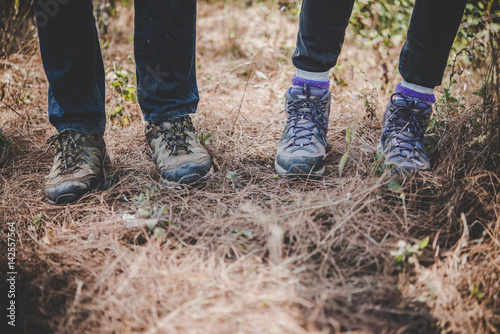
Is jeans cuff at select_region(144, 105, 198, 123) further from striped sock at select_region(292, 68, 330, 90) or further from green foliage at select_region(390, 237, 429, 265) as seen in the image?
green foliage at select_region(390, 237, 429, 265)

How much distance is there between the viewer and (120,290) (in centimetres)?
90

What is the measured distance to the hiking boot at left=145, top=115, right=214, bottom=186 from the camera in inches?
54.8

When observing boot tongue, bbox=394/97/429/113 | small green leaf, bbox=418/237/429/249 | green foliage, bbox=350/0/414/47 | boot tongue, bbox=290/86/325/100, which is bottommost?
small green leaf, bbox=418/237/429/249

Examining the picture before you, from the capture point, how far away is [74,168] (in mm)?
1382

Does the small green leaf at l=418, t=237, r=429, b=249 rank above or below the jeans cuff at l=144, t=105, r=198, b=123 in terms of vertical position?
below

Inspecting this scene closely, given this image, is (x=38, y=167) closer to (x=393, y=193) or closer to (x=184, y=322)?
(x=184, y=322)

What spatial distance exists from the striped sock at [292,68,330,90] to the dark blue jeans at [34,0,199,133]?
512 mm

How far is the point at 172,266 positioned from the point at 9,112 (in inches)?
73.5

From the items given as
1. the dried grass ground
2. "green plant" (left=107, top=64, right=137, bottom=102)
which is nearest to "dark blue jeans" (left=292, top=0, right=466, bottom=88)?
the dried grass ground

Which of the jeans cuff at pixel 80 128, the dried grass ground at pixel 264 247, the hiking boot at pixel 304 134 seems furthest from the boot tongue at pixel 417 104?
the jeans cuff at pixel 80 128

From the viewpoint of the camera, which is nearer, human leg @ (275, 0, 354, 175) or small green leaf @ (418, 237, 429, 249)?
small green leaf @ (418, 237, 429, 249)

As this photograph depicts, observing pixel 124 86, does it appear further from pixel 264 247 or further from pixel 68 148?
pixel 264 247

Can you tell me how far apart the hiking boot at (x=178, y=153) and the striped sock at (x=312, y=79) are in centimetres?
57

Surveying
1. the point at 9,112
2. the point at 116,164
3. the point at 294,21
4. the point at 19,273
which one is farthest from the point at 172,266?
the point at 294,21
